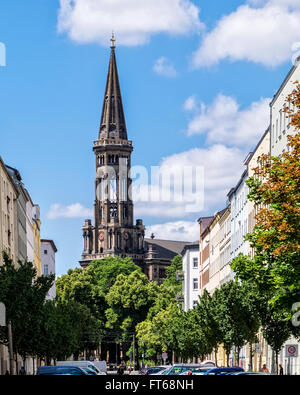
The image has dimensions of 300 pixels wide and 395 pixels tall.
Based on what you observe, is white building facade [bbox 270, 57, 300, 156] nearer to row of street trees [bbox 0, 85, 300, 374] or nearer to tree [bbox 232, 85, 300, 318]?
row of street trees [bbox 0, 85, 300, 374]

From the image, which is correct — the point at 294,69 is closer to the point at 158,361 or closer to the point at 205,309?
the point at 205,309

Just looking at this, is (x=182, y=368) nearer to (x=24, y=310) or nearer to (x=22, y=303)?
(x=22, y=303)

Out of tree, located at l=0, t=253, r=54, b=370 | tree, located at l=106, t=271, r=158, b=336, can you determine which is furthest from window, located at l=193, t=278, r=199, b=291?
tree, located at l=0, t=253, r=54, b=370

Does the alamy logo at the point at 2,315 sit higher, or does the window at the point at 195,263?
the window at the point at 195,263

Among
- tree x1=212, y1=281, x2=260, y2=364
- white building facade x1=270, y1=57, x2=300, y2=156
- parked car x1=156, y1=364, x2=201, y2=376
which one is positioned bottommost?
parked car x1=156, y1=364, x2=201, y2=376

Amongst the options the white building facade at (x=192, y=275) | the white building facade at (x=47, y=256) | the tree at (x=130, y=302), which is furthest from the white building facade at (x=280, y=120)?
the tree at (x=130, y=302)

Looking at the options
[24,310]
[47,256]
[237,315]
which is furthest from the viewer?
[47,256]

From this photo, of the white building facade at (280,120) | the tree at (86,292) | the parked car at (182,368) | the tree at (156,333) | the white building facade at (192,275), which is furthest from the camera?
the tree at (86,292)

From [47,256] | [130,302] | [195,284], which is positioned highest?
[47,256]

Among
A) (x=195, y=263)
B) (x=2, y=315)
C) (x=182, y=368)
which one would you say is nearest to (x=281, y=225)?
(x=182, y=368)

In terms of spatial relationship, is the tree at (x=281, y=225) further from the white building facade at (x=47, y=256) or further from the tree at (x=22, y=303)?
the white building facade at (x=47, y=256)

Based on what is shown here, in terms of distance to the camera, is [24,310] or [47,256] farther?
[47,256]

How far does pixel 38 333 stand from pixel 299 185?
3784cm

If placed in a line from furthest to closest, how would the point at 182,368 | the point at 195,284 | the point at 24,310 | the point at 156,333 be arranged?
the point at 195,284
the point at 156,333
the point at 24,310
the point at 182,368
